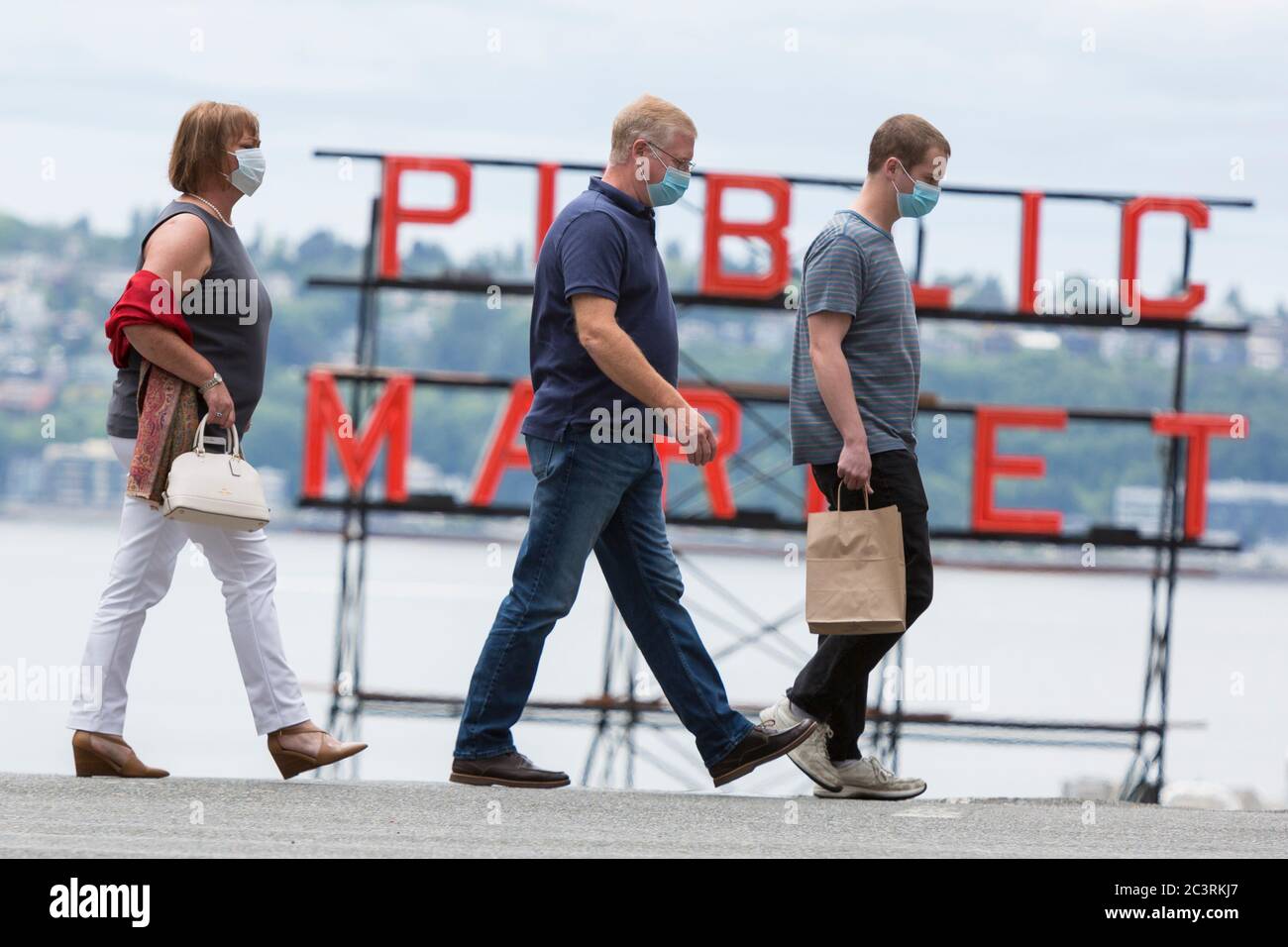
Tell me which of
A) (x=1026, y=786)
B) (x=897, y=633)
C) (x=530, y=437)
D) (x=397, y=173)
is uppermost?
(x=397, y=173)

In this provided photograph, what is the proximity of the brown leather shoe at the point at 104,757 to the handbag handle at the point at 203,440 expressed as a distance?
2.87 ft

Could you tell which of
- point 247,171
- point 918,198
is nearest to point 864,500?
point 918,198

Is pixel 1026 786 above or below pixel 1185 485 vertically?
below

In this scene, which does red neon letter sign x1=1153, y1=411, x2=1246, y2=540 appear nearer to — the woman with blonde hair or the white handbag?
the woman with blonde hair

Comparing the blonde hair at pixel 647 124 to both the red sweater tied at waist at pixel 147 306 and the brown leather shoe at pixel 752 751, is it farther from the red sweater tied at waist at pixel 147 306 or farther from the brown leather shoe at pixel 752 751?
the brown leather shoe at pixel 752 751

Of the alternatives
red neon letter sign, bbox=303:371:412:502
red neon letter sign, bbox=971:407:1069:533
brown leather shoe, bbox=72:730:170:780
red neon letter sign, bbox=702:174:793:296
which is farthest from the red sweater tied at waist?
red neon letter sign, bbox=971:407:1069:533

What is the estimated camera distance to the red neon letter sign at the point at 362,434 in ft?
51.9

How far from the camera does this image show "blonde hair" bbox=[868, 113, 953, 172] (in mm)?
5691

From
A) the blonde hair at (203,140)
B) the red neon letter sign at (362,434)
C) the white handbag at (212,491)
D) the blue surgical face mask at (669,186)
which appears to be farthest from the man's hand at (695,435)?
the red neon letter sign at (362,434)

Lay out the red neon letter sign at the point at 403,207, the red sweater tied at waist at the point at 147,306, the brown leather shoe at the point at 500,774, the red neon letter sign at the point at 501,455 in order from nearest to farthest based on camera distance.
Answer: the red sweater tied at waist at the point at 147,306
the brown leather shoe at the point at 500,774
the red neon letter sign at the point at 501,455
the red neon letter sign at the point at 403,207

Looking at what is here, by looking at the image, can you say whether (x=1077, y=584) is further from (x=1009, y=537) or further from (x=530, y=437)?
(x=530, y=437)
